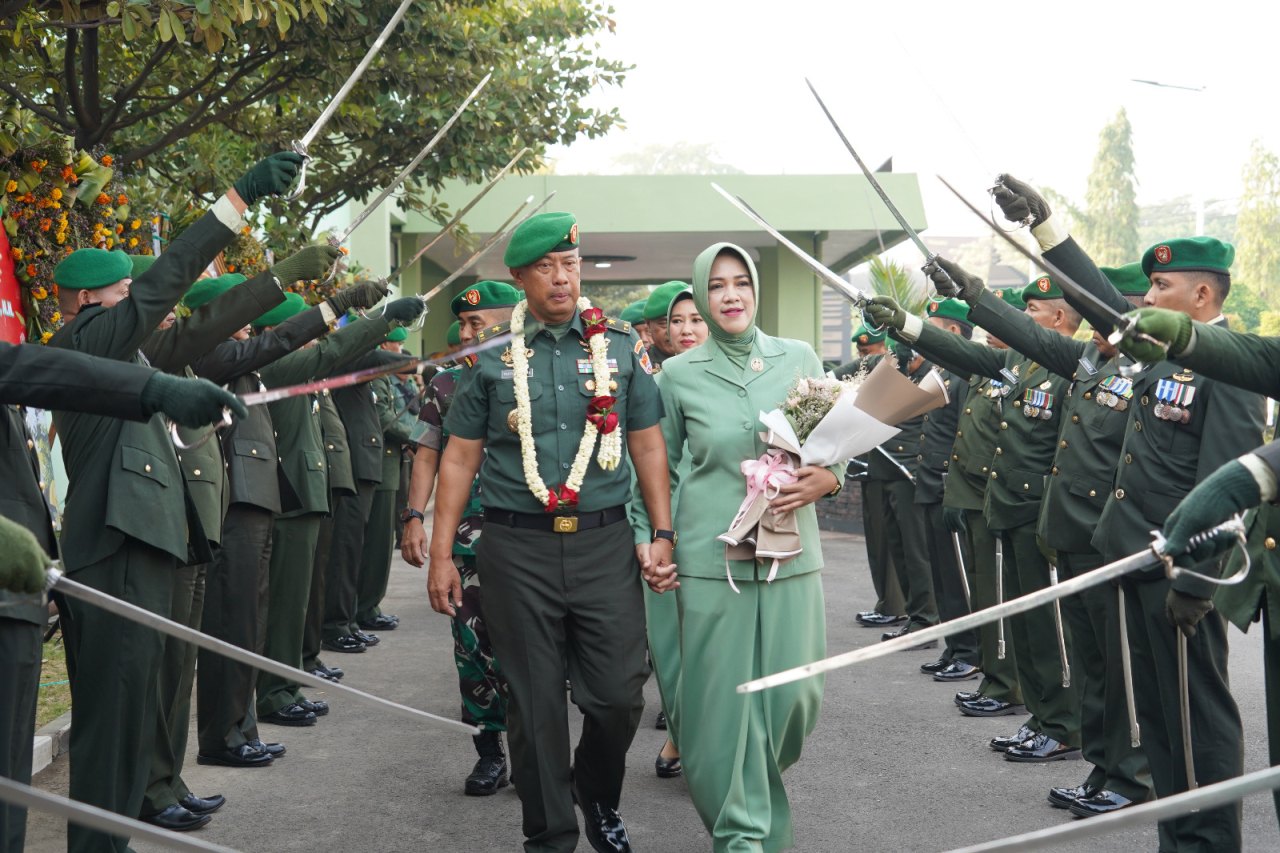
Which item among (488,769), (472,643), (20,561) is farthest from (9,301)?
(20,561)

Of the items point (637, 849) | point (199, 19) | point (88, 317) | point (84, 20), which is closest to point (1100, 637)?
point (637, 849)

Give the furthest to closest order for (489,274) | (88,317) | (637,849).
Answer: (489,274)
(637,849)
(88,317)

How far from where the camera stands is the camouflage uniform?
550cm

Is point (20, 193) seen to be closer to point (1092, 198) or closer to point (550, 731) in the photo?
point (550, 731)

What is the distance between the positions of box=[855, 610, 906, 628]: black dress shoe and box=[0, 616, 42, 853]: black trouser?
7.55m

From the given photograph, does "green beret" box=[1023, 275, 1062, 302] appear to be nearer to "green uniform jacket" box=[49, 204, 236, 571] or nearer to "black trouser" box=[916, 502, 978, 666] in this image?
"black trouser" box=[916, 502, 978, 666]

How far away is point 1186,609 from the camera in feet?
11.8

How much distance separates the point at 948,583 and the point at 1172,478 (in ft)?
13.9

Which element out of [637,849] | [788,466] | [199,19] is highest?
[199,19]

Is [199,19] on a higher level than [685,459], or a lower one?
higher

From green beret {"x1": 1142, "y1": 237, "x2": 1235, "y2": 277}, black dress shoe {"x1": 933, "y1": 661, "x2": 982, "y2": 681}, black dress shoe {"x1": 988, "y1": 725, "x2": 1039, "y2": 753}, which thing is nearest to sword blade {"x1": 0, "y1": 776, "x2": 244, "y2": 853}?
green beret {"x1": 1142, "y1": 237, "x2": 1235, "y2": 277}

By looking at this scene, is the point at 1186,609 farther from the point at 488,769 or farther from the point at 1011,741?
the point at 488,769

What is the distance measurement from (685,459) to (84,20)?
3780mm

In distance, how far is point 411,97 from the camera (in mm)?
9828
